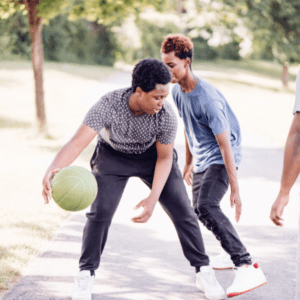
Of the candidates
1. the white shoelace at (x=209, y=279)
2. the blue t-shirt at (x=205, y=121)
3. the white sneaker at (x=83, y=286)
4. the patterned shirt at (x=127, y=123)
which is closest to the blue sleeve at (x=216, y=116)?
the blue t-shirt at (x=205, y=121)

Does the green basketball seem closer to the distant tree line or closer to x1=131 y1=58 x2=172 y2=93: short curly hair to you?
x1=131 y1=58 x2=172 y2=93: short curly hair

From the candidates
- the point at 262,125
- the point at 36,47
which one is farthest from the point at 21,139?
the point at 262,125

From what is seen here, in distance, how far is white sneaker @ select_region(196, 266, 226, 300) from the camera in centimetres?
359

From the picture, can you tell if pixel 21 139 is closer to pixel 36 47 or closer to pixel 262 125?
pixel 36 47

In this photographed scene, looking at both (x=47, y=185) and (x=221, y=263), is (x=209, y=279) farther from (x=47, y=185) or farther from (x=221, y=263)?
(x=47, y=185)

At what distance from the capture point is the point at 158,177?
3.50 meters

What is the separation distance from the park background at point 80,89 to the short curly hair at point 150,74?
197 cm

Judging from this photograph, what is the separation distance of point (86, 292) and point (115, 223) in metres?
2.06

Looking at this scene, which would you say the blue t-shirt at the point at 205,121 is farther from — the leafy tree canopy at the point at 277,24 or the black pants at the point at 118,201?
the leafy tree canopy at the point at 277,24

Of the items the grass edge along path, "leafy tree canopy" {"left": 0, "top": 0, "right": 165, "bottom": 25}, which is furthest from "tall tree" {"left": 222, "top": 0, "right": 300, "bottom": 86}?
"leafy tree canopy" {"left": 0, "top": 0, "right": 165, "bottom": 25}

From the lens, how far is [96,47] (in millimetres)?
40656

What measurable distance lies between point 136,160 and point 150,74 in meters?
0.80

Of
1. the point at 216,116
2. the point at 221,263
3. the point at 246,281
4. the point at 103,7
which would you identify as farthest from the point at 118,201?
the point at 103,7

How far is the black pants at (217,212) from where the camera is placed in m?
3.61
